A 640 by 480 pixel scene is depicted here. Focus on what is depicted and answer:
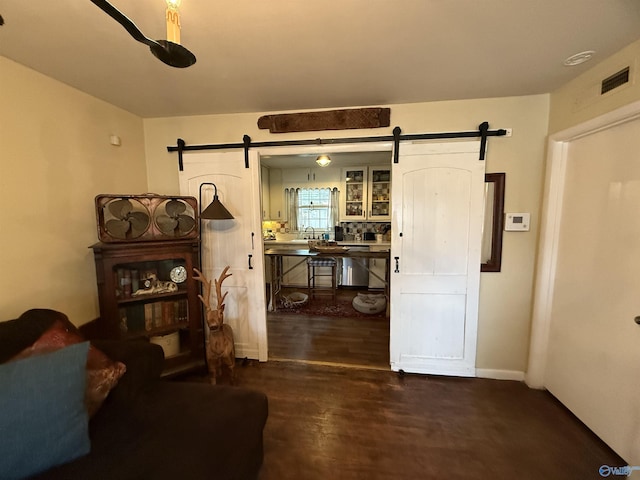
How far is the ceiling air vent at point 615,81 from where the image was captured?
149cm

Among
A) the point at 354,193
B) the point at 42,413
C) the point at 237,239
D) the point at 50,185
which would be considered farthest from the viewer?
the point at 354,193

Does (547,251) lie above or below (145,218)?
below

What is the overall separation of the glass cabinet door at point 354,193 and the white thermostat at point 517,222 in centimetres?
289

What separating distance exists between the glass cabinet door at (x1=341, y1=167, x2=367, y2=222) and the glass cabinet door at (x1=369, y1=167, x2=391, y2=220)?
127 millimetres

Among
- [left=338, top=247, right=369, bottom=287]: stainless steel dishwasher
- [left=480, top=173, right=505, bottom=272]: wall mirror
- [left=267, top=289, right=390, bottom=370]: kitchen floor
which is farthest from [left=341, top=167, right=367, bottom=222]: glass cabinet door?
[left=480, top=173, right=505, bottom=272]: wall mirror

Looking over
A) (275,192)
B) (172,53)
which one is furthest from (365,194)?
(172,53)

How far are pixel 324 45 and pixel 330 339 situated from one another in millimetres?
2729

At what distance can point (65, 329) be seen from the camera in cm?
133

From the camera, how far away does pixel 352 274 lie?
4965 millimetres

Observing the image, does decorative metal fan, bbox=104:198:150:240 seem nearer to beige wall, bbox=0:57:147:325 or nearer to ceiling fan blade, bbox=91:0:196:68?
beige wall, bbox=0:57:147:325

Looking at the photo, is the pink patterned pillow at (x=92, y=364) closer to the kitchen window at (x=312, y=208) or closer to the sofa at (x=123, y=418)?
the sofa at (x=123, y=418)

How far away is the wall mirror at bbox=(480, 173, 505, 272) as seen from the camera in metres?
2.19

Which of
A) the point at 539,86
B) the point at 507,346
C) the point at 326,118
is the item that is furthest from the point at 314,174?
the point at 507,346

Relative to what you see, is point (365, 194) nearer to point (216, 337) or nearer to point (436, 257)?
point (436, 257)
